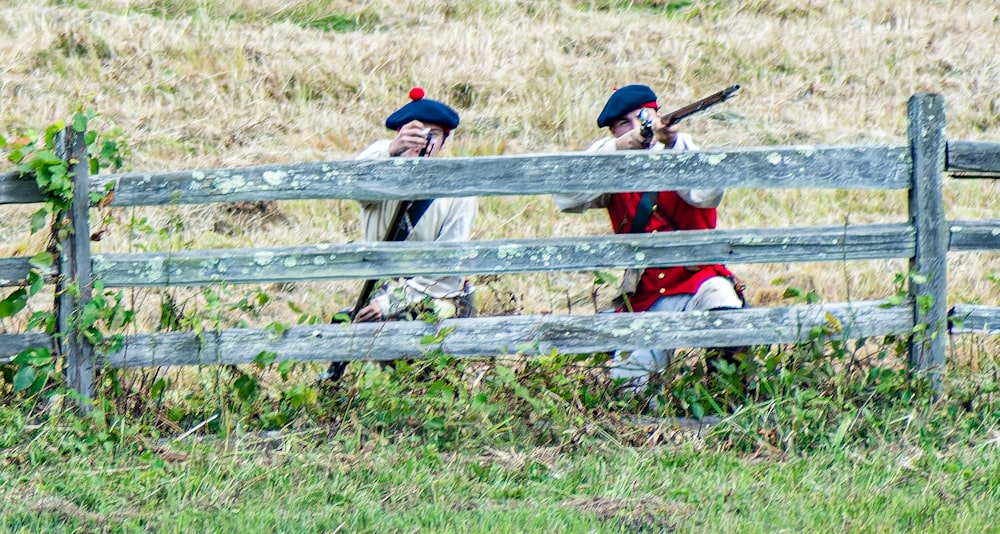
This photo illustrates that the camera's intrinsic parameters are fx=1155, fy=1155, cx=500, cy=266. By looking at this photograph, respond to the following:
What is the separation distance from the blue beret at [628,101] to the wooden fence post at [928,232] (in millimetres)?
1160

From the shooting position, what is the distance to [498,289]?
294 inches

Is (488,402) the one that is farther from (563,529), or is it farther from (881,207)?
(881,207)

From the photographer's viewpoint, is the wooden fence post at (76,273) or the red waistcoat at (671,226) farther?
the red waistcoat at (671,226)

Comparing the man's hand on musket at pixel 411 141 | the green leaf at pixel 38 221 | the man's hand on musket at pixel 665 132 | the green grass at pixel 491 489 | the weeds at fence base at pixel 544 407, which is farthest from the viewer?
the man's hand on musket at pixel 411 141

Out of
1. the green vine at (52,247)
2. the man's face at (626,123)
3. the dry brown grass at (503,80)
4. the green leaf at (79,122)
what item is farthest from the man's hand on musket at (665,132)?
the dry brown grass at (503,80)

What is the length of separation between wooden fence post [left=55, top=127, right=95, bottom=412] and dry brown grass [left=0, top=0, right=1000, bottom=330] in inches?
127

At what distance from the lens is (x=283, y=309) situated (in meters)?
7.50

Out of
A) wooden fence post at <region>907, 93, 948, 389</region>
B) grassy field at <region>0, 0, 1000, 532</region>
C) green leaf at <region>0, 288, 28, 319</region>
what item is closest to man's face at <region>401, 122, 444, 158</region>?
grassy field at <region>0, 0, 1000, 532</region>

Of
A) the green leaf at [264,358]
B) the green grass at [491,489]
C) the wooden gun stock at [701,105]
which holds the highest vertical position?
the wooden gun stock at [701,105]

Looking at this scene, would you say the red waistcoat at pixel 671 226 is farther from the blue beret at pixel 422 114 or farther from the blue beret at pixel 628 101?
the blue beret at pixel 422 114

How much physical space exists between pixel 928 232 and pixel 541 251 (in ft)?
5.67

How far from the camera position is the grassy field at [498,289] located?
419 centimetres

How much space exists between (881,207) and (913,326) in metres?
4.21

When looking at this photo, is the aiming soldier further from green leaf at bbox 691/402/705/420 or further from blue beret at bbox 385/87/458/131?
green leaf at bbox 691/402/705/420
